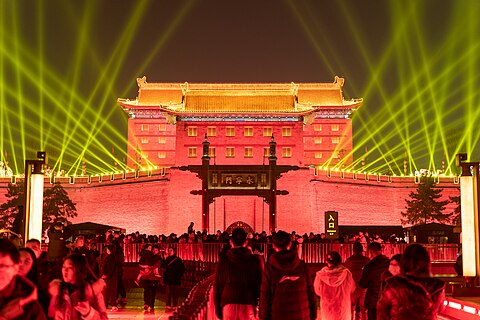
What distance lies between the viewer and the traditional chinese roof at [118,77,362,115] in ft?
158

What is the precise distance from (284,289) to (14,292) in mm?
2758

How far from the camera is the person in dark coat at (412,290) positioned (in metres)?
4.72

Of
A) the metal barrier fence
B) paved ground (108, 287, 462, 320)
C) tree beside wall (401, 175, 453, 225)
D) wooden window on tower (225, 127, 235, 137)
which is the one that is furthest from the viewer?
wooden window on tower (225, 127, 235, 137)

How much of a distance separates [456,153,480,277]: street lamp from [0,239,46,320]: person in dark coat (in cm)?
1092

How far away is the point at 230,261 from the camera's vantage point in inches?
253

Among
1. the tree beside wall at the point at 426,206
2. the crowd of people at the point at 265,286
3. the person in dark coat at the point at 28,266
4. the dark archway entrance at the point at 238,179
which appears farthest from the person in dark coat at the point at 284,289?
the tree beside wall at the point at 426,206

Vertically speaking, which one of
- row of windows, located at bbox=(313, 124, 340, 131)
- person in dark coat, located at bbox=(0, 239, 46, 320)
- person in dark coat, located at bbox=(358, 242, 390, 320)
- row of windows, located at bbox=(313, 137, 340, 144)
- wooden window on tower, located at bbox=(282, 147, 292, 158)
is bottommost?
person in dark coat, located at bbox=(358, 242, 390, 320)

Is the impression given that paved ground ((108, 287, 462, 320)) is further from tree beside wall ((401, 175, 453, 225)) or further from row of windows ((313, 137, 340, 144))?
row of windows ((313, 137, 340, 144))

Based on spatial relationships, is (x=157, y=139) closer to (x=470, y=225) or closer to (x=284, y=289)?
(x=470, y=225)

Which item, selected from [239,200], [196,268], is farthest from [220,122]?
[196,268]

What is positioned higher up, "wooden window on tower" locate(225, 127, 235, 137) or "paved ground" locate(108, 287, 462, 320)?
"wooden window on tower" locate(225, 127, 235, 137)

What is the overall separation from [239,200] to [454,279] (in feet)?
96.5

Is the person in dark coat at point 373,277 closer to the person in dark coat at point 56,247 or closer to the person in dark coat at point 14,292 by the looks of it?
the person in dark coat at point 14,292

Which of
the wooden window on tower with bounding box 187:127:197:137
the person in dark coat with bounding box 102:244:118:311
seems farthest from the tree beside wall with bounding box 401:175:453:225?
the person in dark coat with bounding box 102:244:118:311
